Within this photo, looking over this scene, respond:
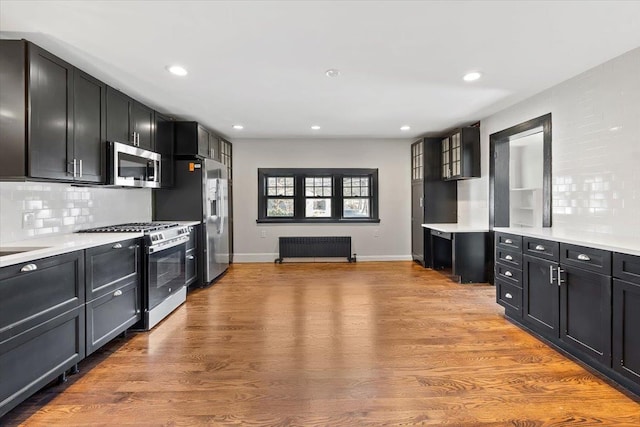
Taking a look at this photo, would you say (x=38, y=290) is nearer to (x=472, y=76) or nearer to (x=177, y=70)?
(x=177, y=70)

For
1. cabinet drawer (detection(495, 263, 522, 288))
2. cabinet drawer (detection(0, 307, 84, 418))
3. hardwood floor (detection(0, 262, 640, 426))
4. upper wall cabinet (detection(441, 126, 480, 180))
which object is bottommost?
hardwood floor (detection(0, 262, 640, 426))

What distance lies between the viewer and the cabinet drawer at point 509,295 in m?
3.19

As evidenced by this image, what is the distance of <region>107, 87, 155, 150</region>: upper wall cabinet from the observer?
10.8ft

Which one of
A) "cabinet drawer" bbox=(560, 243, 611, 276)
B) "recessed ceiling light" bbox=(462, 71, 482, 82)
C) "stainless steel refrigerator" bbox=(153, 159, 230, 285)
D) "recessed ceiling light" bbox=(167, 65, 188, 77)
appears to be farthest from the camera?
"stainless steel refrigerator" bbox=(153, 159, 230, 285)

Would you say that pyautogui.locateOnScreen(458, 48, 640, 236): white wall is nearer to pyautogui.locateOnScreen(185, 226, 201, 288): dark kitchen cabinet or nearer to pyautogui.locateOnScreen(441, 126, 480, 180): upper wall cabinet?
pyautogui.locateOnScreen(441, 126, 480, 180): upper wall cabinet

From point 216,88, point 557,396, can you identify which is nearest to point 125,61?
point 216,88

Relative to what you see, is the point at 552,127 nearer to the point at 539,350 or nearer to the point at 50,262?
the point at 539,350

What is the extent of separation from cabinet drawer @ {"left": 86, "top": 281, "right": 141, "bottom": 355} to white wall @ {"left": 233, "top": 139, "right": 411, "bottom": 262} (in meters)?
3.55

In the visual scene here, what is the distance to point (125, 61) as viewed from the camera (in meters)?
2.84

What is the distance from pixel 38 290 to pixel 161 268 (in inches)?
58.5

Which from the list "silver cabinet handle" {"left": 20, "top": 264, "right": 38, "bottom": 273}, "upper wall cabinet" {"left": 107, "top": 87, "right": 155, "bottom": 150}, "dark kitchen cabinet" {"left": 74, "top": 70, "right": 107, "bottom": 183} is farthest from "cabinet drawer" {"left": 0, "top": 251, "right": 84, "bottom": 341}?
"upper wall cabinet" {"left": 107, "top": 87, "right": 155, "bottom": 150}

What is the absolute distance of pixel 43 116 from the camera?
→ 242cm

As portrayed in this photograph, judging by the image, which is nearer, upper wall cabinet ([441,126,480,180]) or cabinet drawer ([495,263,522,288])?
cabinet drawer ([495,263,522,288])

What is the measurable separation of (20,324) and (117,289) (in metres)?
0.92
